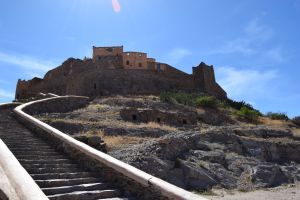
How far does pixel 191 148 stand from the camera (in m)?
15.6

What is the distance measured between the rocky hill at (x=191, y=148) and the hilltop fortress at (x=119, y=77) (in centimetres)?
1048

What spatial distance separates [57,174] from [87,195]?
116cm

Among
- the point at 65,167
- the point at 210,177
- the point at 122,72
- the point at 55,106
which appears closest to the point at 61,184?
the point at 65,167

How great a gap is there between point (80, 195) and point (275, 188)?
398 inches

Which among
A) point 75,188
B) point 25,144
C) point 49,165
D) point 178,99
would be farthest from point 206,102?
point 75,188

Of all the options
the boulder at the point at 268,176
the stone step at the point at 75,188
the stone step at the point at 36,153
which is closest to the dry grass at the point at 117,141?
the boulder at the point at 268,176

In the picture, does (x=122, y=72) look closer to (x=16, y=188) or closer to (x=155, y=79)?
(x=155, y=79)

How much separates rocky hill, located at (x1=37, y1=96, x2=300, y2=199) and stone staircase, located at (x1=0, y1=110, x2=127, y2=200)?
3729 mm

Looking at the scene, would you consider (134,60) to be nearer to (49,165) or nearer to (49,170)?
(49,165)

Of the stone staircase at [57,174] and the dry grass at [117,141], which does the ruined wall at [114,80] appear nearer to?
the dry grass at [117,141]

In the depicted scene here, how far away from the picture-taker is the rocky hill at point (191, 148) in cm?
1304

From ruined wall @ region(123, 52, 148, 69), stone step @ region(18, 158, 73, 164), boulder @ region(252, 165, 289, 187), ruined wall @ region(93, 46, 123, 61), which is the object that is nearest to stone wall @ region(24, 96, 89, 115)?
stone step @ region(18, 158, 73, 164)

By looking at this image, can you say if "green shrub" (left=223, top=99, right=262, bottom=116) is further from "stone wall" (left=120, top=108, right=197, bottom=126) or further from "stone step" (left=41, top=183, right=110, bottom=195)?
"stone step" (left=41, top=183, right=110, bottom=195)

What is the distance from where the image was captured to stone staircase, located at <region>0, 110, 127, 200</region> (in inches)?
253
